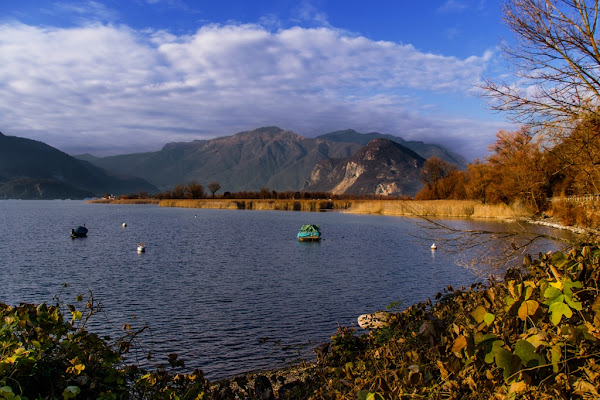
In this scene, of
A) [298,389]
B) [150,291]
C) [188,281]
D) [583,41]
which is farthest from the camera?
[188,281]

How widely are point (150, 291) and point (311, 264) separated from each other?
11122 mm

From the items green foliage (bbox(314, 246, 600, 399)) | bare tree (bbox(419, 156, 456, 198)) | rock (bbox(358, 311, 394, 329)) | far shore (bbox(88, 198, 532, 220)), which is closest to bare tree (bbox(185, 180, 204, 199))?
far shore (bbox(88, 198, 532, 220))

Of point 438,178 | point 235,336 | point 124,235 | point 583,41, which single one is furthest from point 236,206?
point 583,41

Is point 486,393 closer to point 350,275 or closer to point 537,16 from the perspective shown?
point 537,16

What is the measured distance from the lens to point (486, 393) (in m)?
4.05

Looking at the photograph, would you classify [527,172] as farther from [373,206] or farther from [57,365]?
[373,206]

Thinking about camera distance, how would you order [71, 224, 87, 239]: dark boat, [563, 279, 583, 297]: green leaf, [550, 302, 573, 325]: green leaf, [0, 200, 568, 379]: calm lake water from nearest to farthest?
[550, 302, 573, 325]: green leaf < [563, 279, 583, 297]: green leaf < [0, 200, 568, 379]: calm lake water < [71, 224, 87, 239]: dark boat

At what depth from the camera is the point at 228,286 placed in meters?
21.2

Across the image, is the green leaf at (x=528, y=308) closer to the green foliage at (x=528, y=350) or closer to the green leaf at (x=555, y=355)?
the green foliage at (x=528, y=350)

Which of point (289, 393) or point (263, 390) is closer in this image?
point (263, 390)

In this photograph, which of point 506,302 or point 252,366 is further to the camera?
point 252,366

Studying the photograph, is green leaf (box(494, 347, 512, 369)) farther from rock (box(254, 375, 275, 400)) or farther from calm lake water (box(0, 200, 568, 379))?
calm lake water (box(0, 200, 568, 379))

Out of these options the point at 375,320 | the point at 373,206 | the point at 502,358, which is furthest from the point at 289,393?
the point at 373,206

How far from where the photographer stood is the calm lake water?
13242 mm
